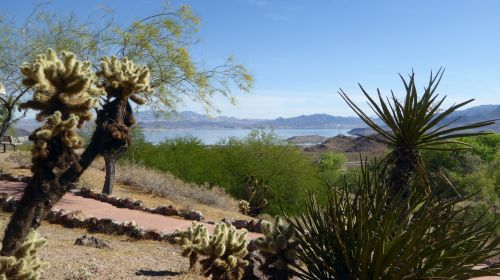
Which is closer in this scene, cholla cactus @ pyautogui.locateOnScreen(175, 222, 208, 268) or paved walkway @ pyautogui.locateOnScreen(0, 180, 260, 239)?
cholla cactus @ pyautogui.locateOnScreen(175, 222, 208, 268)

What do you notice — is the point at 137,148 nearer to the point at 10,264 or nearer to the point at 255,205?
the point at 255,205

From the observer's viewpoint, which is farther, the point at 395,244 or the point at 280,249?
the point at 280,249

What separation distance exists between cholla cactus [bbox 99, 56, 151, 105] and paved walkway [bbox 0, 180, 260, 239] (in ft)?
20.7

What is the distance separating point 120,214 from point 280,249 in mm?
7977

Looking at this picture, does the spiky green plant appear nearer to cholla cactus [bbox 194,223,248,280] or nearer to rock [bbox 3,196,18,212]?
cholla cactus [bbox 194,223,248,280]

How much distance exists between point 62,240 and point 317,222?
614 cm

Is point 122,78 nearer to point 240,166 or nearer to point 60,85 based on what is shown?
point 60,85

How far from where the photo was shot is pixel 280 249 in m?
5.73

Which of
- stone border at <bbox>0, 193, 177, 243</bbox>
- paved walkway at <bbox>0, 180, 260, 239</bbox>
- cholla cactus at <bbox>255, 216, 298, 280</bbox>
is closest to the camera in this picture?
cholla cactus at <bbox>255, 216, 298, 280</bbox>

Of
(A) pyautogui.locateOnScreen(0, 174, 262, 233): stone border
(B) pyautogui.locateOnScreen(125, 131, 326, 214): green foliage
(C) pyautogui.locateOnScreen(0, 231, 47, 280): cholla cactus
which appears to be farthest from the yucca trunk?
(B) pyautogui.locateOnScreen(125, 131, 326, 214): green foliage

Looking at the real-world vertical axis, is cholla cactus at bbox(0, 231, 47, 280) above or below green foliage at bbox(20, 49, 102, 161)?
below

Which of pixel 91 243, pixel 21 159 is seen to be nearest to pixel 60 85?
pixel 91 243

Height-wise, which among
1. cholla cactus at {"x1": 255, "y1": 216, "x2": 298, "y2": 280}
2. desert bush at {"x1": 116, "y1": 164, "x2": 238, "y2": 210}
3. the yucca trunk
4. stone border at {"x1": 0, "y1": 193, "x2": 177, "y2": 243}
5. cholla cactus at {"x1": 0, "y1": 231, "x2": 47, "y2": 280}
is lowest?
desert bush at {"x1": 116, "y1": 164, "x2": 238, "y2": 210}

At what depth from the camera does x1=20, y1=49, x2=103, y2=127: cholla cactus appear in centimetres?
424
